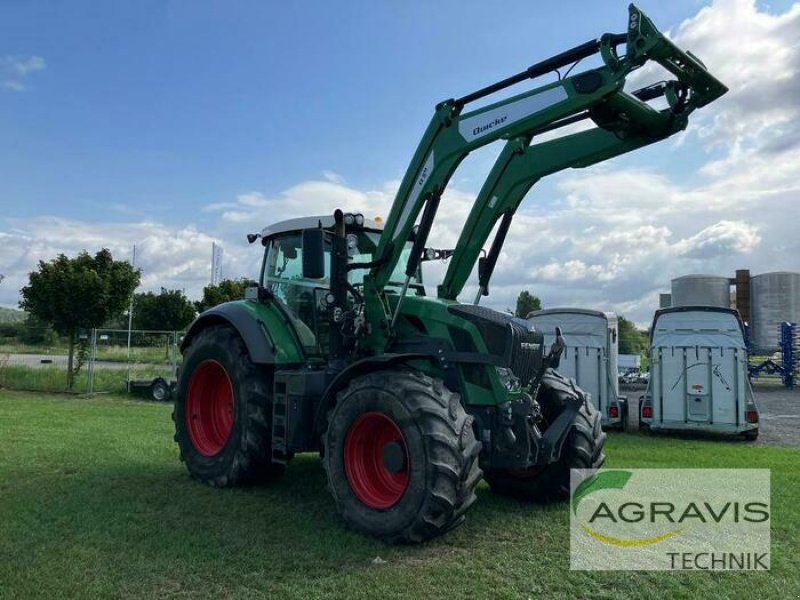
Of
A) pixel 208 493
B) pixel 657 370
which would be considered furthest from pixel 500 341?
pixel 657 370

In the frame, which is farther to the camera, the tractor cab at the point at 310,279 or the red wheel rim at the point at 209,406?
the red wheel rim at the point at 209,406

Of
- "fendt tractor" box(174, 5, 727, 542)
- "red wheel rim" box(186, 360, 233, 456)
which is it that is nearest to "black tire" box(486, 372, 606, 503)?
"fendt tractor" box(174, 5, 727, 542)

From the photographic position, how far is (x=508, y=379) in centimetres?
545

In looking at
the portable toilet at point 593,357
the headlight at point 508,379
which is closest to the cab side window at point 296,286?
the headlight at point 508,379

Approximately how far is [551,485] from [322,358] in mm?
2499

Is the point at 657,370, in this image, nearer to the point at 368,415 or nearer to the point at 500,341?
the point at 500,341

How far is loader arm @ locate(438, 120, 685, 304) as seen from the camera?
547cm

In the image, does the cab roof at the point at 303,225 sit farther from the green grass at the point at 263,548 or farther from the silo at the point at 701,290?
the silo at the point at 701,290

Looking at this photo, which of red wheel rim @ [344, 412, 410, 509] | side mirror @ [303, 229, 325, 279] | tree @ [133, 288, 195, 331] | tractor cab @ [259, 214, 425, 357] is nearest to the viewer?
red wheel rim @ [344, 412, 410, 509]

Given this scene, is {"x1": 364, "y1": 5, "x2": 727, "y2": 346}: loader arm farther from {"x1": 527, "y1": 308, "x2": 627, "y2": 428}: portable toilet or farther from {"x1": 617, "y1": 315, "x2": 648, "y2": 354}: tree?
{"x1": 617, "y1": 315, "x2": 648, "y2": 354}: tree

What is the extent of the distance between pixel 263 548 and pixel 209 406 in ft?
9.79

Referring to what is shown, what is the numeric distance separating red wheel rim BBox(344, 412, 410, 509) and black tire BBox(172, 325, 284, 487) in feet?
4.67

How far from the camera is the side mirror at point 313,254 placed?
5602mm

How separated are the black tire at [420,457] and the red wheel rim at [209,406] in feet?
8.47
